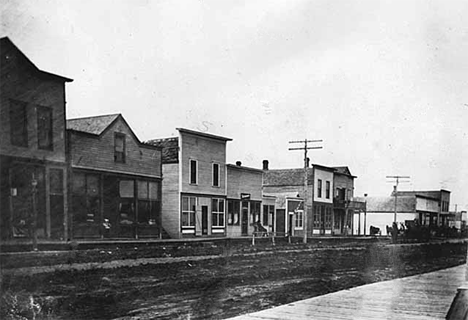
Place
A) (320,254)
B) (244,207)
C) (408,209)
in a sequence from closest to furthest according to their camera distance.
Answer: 1. (244,207)
2. (408,209)
3. (320,254)

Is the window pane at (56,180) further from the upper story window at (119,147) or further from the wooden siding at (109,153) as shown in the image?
the upper story window at (119,147)

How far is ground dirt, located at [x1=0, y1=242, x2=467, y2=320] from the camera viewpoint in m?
2.93

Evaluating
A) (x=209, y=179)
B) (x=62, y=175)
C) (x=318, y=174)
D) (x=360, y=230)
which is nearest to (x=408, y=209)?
(x=360, y=230)

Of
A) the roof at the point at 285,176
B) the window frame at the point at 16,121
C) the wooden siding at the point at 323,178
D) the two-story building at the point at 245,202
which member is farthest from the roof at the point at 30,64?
the wooden siding at the point at 323,178

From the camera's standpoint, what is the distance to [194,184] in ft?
11.2

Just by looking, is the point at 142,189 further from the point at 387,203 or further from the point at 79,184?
the point at 387,203

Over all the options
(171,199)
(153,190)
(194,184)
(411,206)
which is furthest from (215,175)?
(411,206)

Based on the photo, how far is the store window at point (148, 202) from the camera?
271 cm

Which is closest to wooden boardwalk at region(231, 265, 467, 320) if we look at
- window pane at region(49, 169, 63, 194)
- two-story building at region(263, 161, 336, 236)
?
two-story building at region(263, 161, 336, 236)

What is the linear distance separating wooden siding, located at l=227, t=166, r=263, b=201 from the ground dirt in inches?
23.0

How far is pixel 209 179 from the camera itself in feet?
11.4

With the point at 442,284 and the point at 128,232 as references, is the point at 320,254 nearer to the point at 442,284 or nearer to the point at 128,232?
the point at 442,284

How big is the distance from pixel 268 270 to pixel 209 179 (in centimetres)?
582

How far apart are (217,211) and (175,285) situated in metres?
3.42
